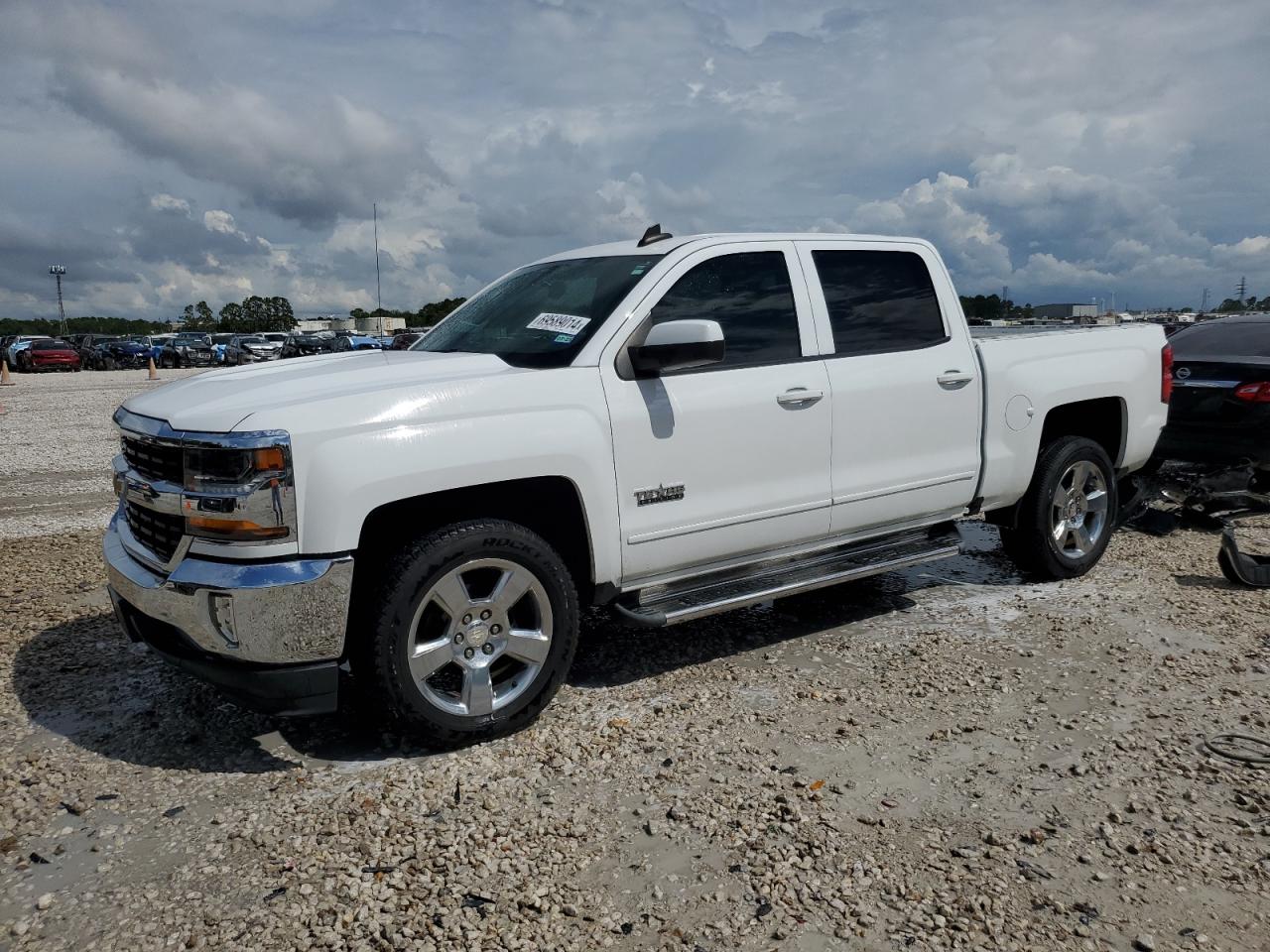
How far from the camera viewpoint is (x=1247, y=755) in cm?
359

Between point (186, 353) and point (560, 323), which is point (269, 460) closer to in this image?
point (560, 323)

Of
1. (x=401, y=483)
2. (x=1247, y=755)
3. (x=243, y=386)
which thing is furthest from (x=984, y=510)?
(x=243, y=386)

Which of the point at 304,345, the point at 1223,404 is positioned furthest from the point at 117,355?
the point at 1223,404

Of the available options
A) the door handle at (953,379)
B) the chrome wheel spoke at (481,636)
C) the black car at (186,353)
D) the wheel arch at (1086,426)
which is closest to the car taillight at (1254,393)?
the wheel arch at (1086,426)

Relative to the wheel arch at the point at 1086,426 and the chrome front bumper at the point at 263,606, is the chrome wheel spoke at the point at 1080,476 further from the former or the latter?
the chrome front bumper at the point at 263,606

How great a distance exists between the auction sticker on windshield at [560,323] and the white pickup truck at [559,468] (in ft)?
0.04

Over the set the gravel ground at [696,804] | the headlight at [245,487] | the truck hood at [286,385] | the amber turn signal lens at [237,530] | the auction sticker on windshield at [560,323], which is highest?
the auction sticker on windshield at [560,323]

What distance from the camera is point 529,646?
378 cm

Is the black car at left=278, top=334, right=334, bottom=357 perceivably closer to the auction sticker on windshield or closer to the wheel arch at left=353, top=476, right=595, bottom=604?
the auction sticker on windshield

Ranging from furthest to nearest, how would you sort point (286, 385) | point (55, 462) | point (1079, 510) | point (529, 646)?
point (55, 462) < point (1079, 510) < point (529, 646) < point (286, 385)

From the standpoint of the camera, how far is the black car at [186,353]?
42.0 m

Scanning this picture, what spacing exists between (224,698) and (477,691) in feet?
3.28

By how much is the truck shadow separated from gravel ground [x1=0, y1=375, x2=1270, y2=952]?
0.02 metres

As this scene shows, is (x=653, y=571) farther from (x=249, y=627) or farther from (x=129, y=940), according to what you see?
(x=129, y=940)
